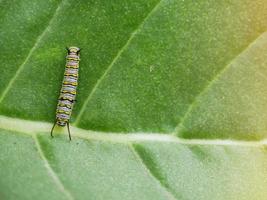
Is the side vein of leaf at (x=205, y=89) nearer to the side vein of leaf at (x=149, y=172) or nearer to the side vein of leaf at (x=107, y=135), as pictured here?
the side vein of leaf at (x=107, y=135)

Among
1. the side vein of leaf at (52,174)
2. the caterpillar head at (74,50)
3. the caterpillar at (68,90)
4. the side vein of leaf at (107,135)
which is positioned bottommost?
the side vein of leaf at (52,174)

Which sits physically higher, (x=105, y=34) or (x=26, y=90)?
(x=105, y=34)

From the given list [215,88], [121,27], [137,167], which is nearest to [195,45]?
[215,88]

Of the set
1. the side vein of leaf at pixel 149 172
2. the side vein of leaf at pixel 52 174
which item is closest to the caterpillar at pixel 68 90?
the side vein of leaf at pixel 52 174

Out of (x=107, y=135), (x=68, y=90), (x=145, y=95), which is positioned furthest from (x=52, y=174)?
(x=145, y=95)

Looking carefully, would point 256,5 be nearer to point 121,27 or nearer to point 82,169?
point 121,27

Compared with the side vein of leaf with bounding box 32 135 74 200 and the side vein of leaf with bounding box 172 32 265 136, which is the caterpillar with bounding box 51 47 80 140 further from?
the side vein of leaf with bounding box 172 32 265 136

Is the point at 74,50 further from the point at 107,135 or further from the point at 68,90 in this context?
the point at 107,135

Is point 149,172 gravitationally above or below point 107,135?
below
